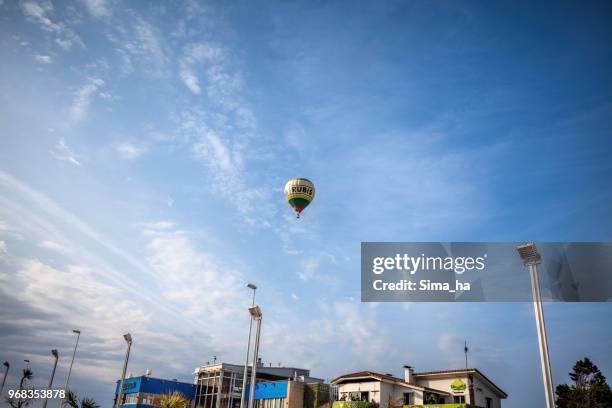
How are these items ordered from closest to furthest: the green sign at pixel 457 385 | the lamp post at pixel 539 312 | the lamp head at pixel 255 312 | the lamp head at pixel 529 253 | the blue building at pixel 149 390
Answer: the lamp post at pixel 539 312 < the lamp head at pixel 529 253 < the lamp head at pixel 255 312 < the green sign at pixel 457 385 < the blue building at pixel 149 390

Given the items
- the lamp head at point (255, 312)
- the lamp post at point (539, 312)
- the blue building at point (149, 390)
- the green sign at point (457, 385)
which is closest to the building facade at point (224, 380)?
the blue building at point (149, 390)

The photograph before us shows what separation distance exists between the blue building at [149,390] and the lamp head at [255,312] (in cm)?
4125

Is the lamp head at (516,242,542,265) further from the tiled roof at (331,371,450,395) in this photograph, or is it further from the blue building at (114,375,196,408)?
the blue building at (114,375,196,408)

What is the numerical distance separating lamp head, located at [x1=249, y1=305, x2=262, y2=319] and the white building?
64.0 feet

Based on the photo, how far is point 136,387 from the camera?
68.1 metres

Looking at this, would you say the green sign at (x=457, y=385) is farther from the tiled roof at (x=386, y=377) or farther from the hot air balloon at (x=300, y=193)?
the hot air balloon at (x=300, y=193)

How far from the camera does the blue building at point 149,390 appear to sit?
66.8m

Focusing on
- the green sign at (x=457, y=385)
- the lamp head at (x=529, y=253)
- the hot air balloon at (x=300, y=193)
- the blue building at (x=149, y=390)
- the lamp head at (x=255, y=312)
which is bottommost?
the blue building at (x=149, y=390)

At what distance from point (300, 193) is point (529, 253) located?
26565 millimetres

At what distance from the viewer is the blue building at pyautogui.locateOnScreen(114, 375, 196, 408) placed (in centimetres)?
6675

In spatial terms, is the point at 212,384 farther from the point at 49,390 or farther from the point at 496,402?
the point at 496,402

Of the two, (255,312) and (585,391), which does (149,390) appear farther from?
(585,391)

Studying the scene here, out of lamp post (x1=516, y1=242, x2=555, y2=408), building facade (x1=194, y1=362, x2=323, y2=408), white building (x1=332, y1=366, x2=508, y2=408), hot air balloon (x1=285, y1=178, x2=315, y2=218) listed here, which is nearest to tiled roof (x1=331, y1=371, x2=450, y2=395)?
white building (x1=332, y1=366, x2=508, y2=408)

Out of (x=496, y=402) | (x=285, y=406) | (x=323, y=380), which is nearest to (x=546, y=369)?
(x=496, y=402)
